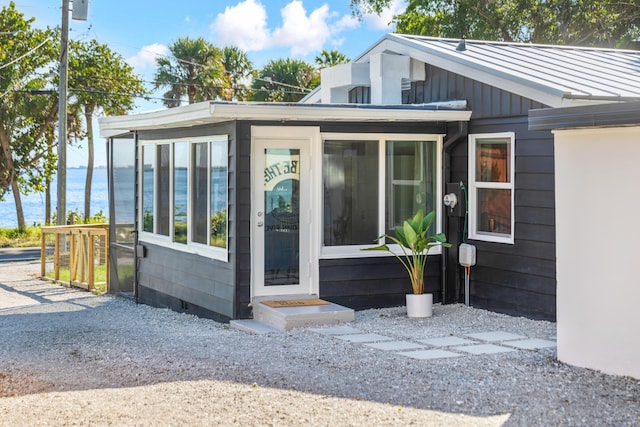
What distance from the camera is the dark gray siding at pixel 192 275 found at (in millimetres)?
9914

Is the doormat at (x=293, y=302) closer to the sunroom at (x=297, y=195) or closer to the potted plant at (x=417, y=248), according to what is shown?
the sunroom at (x=297, y=195)

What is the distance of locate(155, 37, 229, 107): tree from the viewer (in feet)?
113

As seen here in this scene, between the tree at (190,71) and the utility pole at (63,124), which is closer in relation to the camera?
the utility pole at (63,124)

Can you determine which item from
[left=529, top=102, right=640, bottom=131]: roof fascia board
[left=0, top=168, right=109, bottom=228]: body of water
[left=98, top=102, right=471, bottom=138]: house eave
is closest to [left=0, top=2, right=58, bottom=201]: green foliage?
[left=98, top=102, right=471, bottom=138]: house eave

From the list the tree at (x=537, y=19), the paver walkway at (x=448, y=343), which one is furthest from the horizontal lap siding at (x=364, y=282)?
the tree at (x=537, y=19)

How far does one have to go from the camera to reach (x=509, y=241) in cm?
1009

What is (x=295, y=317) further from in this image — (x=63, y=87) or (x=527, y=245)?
A: (x=63, y=87)

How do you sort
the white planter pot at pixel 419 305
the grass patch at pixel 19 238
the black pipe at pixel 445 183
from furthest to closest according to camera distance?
the grass patch at pixel 19 238 → the black pipe at pixel 445 183 → the white planter pot at pixel 419 305

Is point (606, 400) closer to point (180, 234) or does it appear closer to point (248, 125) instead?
point (248, 125)

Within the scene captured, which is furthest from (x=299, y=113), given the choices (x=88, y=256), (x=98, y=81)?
(x=98, y=81)

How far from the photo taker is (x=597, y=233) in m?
6.77

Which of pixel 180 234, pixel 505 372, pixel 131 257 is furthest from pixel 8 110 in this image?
pixel 505 372

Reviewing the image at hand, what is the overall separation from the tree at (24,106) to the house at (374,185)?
1832 cm

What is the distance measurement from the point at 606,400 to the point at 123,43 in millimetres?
29250
